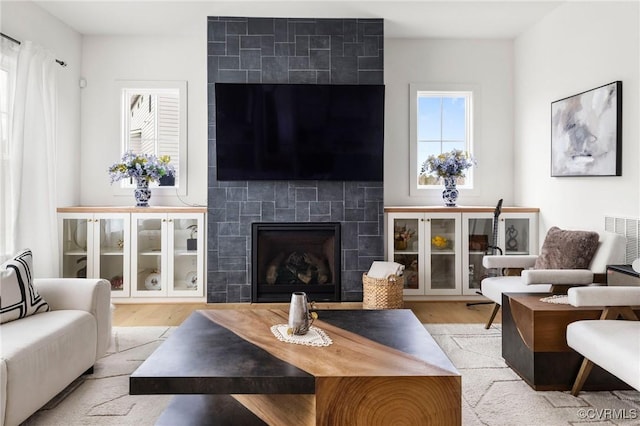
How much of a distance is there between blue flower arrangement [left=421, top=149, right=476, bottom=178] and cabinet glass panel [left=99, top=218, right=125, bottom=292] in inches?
120

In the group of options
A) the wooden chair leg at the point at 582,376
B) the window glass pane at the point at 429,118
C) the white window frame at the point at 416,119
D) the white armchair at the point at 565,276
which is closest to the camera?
the wooden chair leg at the point at 582,376

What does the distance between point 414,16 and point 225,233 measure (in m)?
2.63

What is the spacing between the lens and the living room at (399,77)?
3.87 m

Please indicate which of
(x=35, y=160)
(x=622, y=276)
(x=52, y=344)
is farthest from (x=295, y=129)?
(x=622, y=276)

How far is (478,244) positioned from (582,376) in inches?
84.9

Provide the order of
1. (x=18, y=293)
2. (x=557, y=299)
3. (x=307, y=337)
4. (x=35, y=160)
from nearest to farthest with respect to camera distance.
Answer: (x=307, y=337) → (x=18, y=293) → (x=557, y=299) → (x=35, y=160)

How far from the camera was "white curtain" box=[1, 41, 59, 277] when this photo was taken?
10.9 feet

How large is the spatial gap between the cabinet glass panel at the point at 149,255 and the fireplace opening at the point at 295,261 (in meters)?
0.89

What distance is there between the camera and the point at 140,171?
13.8 ft

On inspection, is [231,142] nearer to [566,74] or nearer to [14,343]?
[14,343]

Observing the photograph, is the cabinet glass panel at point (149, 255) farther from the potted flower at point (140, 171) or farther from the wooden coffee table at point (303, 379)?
the wooden coffee table at point (303, 379)

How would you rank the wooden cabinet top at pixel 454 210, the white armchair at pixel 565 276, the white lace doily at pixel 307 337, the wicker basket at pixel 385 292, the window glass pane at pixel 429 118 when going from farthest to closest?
the window glass pane at pixel 429 118, the wooden cabinet top at pixel 454 210, the wicker basket at pixel 385 292, the white armchair at pixel 565 276, the white lace doily at pixel 307 337

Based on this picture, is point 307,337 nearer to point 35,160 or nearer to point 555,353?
point 555,353

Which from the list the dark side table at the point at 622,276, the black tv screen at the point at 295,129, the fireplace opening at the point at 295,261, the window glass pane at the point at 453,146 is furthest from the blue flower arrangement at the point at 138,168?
the dark side table at the point at 622,276
